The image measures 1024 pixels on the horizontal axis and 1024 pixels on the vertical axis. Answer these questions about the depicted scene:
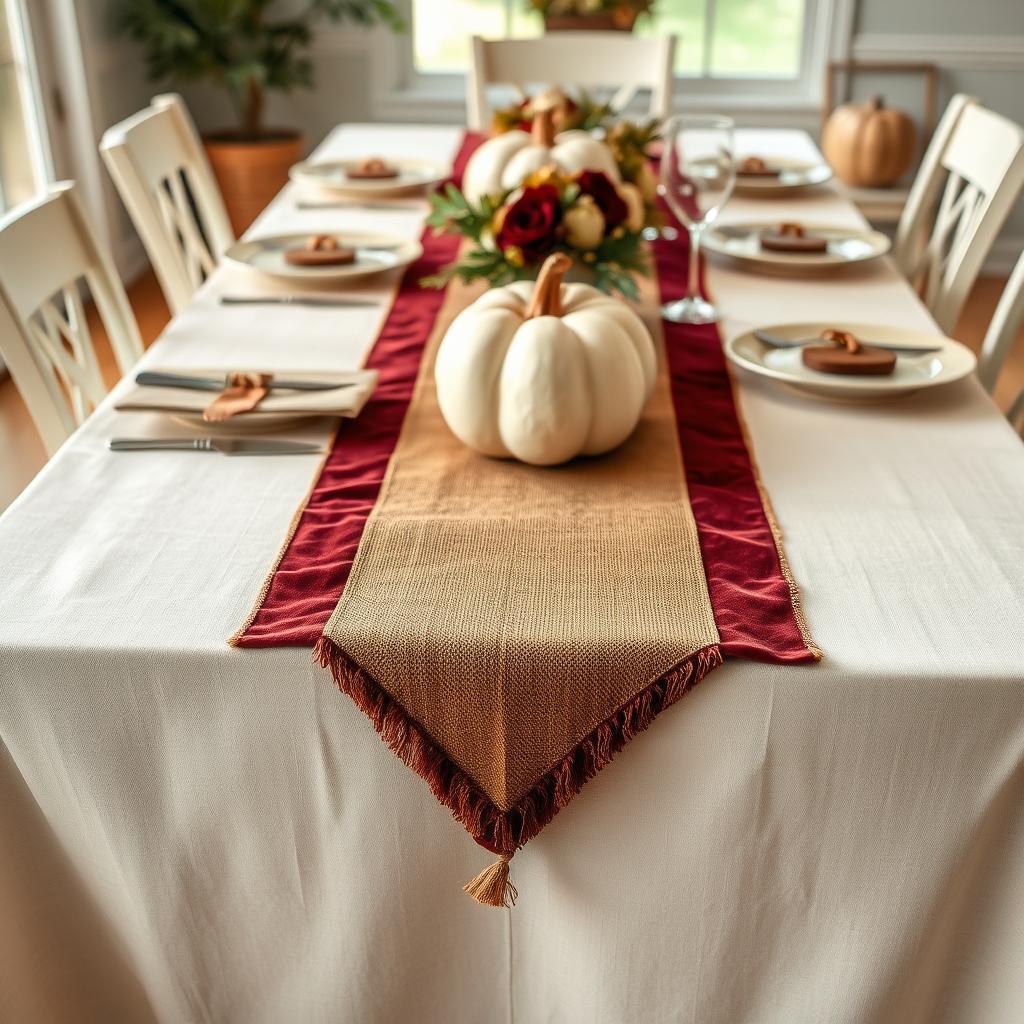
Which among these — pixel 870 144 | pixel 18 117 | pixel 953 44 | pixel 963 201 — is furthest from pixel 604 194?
pixel 953 44

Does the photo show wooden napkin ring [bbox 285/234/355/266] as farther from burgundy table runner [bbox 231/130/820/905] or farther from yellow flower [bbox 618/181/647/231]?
burgundy table runner [bbox 231/130/820/905]

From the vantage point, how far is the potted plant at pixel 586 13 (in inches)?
144

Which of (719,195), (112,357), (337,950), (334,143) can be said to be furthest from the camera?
A: (112,357)

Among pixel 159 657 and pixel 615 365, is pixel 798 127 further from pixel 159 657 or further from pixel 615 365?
pixel 159 657

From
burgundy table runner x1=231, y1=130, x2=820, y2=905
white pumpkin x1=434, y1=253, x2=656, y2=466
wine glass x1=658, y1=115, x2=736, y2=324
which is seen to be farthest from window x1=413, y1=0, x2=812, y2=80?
burgundy table runner x1=231, y1=130, x2=820, y2=905

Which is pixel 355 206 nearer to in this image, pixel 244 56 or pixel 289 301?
pixel 289 301

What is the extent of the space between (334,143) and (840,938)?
7.43ft

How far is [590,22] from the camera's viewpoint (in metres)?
3.68

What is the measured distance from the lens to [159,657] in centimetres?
92

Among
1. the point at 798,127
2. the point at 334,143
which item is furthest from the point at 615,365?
the point at 798,127

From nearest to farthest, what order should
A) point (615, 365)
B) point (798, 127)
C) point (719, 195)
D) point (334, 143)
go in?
1. point (615, 365)
2. point (719, 195)
3. point (334, 143)
4. point (798, 127)

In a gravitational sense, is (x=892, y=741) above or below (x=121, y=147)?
below

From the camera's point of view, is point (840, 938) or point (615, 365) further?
point (615, 365)

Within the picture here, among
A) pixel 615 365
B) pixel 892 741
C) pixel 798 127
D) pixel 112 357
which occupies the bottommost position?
pixel 112 357
